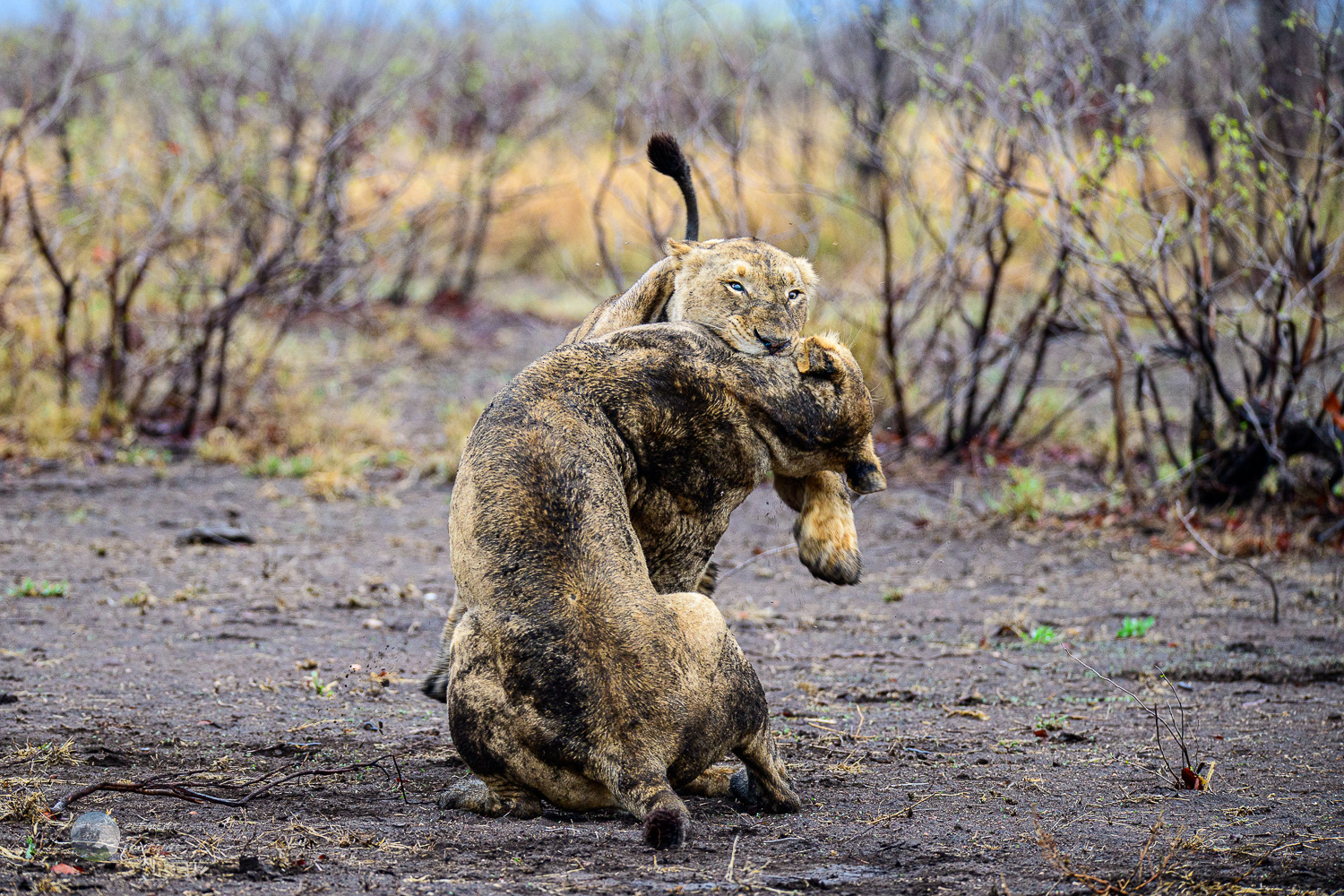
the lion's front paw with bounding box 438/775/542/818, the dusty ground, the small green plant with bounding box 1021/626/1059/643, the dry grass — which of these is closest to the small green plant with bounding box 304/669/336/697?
the dusty ground

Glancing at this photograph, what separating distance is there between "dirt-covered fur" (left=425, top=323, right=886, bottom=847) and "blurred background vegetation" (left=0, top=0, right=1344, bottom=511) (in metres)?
0.98

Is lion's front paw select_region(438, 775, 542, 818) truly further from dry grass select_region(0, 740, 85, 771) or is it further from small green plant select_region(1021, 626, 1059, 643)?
small green plant select_region(1021, 626, 1059, 643)

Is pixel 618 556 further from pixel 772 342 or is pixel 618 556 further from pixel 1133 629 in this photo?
pixel 1133 629

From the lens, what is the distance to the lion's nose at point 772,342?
3.64 meters

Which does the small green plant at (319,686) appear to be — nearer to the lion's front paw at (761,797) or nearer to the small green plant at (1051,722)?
the lion's front paw at (761,797)

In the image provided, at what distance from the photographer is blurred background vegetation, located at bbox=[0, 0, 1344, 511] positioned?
26.8ft

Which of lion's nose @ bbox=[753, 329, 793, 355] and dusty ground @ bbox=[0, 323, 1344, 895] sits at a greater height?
lion's nose @ bbox=[753, 329, 793, 355]

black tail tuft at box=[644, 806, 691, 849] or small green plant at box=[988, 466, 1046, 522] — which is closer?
black tail tuft at box=[644, 806, 691, 849]

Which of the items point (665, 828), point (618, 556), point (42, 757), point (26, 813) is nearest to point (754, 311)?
point (618, 556)

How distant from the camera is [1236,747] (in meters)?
4.59

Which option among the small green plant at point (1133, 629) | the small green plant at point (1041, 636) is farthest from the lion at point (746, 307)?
the small green plant at point (1133, 629)

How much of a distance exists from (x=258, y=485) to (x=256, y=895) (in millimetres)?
6673

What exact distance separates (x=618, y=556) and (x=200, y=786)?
A: 5.45 feet


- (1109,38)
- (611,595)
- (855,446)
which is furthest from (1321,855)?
(1109,38)
